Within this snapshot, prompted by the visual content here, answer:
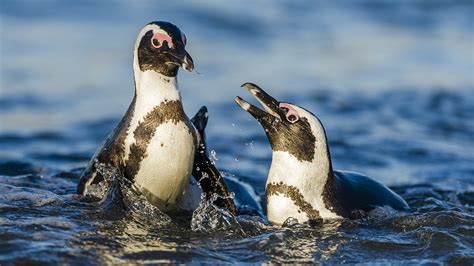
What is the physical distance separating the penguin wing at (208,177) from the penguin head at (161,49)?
0.49 m

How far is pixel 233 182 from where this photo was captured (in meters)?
9.08

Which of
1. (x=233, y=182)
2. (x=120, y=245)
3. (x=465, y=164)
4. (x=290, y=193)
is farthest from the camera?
(x=465, y=164)

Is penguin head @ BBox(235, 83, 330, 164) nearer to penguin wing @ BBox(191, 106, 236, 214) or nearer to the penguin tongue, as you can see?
the penguin tongue

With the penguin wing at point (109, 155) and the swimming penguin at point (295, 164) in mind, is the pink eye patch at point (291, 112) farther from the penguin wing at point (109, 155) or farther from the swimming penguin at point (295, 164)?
the penguin wing at point (109, 155)

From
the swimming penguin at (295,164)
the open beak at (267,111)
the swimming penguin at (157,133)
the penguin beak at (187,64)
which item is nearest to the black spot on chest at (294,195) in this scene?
the swimming penguin at (295,164)

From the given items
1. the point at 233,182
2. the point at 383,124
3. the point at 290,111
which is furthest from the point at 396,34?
the point at 290,111

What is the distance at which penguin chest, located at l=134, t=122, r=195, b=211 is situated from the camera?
735 centimetres

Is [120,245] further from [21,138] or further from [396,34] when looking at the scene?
[396,34]

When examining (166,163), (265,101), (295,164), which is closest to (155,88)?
(166,163)

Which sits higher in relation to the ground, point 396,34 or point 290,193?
point 396,34

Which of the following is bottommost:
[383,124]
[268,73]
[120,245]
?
[120,245]

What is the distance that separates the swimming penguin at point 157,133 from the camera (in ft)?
24.2

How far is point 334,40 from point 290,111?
432 inches

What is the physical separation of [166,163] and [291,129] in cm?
93
